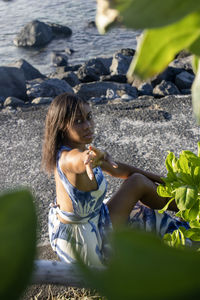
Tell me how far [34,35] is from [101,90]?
691 cm

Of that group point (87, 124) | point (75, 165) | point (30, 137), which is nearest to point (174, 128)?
point (30, 137)

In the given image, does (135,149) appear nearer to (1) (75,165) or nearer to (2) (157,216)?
(2) (157,216)

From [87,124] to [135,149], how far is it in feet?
5.45

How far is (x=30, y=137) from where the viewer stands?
5.00 metres

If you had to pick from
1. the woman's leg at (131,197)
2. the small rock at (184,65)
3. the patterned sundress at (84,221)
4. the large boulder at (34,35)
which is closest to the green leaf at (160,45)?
the patterned sundress at (84,221)

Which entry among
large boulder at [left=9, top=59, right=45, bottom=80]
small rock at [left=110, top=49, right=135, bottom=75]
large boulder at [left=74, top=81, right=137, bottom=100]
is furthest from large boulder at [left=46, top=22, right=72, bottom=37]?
large boulder at [left=74, top=81, right=137, bottom=100]

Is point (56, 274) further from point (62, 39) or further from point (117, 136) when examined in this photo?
point (62, 39)

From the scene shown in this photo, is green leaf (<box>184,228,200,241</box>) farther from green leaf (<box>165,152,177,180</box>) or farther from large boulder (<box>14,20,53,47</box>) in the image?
large boulder (<box>14,20,53,47</box>)

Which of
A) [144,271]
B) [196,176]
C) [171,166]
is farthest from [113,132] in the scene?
[144,271]

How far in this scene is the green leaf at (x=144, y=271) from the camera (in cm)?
17

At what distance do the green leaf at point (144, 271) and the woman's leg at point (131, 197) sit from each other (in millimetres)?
2884

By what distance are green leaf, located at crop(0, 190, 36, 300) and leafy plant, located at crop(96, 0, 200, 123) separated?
109 mm

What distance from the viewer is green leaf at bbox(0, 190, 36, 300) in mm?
188

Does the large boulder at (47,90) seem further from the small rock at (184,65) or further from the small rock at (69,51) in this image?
the small rock at (69,51)
